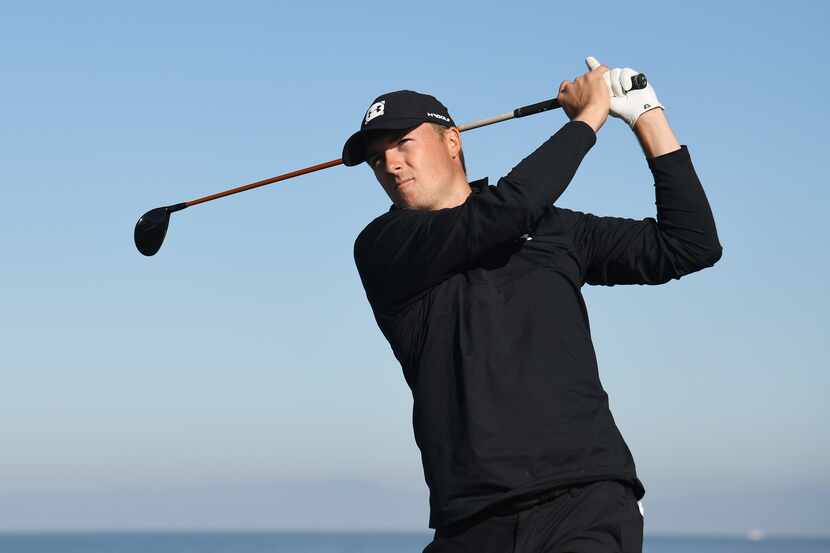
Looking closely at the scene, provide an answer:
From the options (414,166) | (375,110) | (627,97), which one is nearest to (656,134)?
(627,97)

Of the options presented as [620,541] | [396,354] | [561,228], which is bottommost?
[620,541]

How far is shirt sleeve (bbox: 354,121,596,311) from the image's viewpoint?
443 centimetres

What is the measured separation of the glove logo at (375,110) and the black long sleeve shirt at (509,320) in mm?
349

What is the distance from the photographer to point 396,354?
485cm

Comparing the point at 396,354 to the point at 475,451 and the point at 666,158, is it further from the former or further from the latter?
the point at 666,158

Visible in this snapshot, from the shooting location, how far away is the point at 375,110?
497 centimetres

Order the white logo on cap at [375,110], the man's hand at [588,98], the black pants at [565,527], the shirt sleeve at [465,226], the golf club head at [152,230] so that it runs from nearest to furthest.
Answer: the black pants at [565,527] < the shirt sleeve at [465,226] < the man's hand at [588,98] < the white logo on cap at [375,110] < the golf club head at [152,230]

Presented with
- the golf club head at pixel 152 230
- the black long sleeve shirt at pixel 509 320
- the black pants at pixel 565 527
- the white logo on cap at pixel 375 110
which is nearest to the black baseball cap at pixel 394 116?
the white logo on cap at pixel 375 110

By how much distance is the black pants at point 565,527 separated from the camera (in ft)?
13.8

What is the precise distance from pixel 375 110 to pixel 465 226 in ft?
2.37

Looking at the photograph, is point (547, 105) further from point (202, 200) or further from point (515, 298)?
point (202, 200)

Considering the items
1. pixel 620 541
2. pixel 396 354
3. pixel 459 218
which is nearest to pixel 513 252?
pixel 459 218

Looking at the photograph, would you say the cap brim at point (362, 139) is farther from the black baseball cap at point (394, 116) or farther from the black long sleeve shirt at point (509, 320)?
the black long sleeve shirt at point (509, 320)

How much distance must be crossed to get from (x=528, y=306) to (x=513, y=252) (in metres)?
0.27
